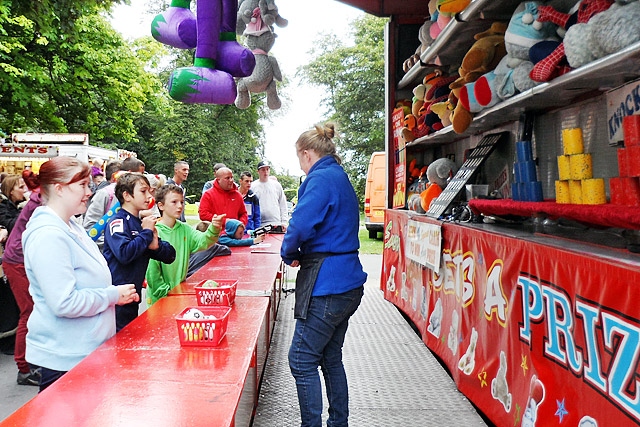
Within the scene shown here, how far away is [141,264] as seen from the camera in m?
3.88

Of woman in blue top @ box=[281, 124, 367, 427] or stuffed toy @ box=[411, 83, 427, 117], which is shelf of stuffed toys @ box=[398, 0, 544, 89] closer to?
stuffed toy @ box=[411, 83, 427, 117]

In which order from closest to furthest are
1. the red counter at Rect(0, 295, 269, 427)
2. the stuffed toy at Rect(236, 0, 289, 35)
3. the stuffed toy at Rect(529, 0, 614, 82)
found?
the red counter at Rect(0, 295, 269, 427) → the stuffed toy at Rect(529, 0, 614, 82) → the stuffed toy at Rect(236, 0, 289, 35)

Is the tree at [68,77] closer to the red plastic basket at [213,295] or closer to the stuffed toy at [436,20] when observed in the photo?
the stuffed toy at [436,20]

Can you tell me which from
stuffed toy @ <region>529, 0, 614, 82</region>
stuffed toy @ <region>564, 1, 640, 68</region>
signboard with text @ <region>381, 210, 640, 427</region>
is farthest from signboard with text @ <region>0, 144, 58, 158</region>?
stuffed toy @ <region>564, 1, 640, 68</region>

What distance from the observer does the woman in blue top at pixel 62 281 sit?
2.60 m

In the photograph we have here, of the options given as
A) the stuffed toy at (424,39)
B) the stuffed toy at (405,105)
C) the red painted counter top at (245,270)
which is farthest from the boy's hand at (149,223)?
the stuffed toy at (405,105)

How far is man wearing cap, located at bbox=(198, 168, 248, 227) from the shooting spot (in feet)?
24.5

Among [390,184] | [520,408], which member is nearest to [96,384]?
[520,408]

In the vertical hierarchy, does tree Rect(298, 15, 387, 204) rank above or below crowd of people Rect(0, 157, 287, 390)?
above

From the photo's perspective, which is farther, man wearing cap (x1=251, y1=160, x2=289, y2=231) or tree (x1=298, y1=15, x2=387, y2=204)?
tree (x1=298, y1=15, x2=387, y2=204)

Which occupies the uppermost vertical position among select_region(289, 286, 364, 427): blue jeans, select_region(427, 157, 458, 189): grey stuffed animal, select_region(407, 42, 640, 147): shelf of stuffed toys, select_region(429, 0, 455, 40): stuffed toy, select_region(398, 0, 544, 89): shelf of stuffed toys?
select_region(429, 0, 455, 40): stuffed toy

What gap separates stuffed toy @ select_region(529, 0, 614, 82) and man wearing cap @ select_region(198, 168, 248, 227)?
4462mm

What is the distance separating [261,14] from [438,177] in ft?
8.89

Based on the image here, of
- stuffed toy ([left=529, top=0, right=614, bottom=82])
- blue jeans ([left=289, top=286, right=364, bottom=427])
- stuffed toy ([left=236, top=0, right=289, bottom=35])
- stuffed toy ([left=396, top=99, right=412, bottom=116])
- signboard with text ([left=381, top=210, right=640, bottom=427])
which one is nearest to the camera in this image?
signboard with text ([left=381, top=210, right=640, bottom=427])
